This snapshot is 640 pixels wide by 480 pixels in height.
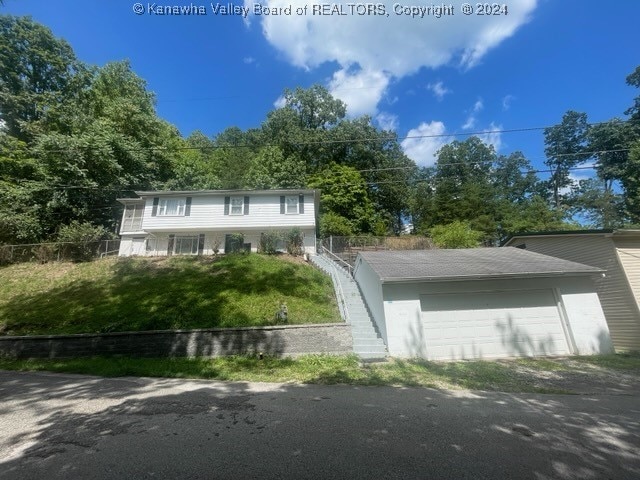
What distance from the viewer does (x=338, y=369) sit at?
7605 millimetres

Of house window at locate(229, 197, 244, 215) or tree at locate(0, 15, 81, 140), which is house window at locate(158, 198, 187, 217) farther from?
tree at locate(0, 15, 81, 140)

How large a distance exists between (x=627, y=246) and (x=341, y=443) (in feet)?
44.8

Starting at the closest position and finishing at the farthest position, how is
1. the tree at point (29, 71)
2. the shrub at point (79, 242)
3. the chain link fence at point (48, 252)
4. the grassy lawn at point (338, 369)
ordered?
the grassy lawn at point (338, 369), the chain link fence at point (48, 252), the shrub at point (79, 242), the tree at point (29, 71)

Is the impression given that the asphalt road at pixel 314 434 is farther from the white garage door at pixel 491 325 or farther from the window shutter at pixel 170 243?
the window shutter at pixel 170 243

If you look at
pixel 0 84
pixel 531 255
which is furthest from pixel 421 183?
pixel 0 84

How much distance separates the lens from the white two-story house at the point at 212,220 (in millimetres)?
20297

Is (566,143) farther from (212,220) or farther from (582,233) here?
(212,220)

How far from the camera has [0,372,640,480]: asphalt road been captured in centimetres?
Answer: 301

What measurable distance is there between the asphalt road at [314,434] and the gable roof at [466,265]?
4.04 meters

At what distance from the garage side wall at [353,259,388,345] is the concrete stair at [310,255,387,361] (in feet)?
0.73

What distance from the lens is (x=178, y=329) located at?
29.7 ft

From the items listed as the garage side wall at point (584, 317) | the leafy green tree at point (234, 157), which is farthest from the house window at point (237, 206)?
the garage side wall at point (584, 317)

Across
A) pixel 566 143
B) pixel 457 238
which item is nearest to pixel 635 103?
pixel 566 143

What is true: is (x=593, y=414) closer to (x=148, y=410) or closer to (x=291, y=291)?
(x=148, y=410)
